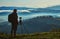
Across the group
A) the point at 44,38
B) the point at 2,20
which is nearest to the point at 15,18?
the point at 44,38

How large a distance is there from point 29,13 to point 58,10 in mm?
1929

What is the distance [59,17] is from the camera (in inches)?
510

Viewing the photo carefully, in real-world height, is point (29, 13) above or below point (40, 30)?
above

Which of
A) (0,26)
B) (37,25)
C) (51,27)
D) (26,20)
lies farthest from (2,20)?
(51,27)

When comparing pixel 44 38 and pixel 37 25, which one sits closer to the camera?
pixel 44 38

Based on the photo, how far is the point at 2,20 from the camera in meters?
12.6

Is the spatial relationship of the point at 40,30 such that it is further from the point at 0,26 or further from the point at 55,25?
the point at 0,26

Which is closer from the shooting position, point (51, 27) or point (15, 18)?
point (15, 18)

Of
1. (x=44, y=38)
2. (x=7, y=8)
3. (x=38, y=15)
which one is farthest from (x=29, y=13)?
(x=44, y=38)

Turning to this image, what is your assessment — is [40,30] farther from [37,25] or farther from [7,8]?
[7,8]

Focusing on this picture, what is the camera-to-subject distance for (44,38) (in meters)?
10.2

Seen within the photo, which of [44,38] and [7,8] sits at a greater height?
[7,8]

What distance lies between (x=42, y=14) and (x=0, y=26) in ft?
9.28

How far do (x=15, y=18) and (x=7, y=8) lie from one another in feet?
10.7
